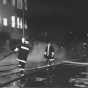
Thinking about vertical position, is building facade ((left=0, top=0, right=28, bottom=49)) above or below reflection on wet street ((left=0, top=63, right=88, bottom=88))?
above

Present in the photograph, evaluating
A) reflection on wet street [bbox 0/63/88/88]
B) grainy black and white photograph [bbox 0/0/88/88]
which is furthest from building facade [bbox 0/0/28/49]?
reflection on wet street [bbox 0/63/88/88]

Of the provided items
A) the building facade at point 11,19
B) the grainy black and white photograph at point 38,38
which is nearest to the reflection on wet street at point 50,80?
the grainy black and white photograph at point 38,38

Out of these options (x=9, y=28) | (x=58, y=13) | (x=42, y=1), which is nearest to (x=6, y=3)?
(x=9, y=28)

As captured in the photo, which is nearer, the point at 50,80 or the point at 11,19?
the point at 50,80

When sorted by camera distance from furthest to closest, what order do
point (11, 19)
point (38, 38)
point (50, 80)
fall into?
1. point (38, 38)
2. point (11, 19)
3. point (50, 80)

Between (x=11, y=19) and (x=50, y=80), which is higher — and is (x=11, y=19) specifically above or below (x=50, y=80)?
above

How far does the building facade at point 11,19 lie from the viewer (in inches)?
1243

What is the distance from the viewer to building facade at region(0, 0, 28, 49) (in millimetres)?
31561

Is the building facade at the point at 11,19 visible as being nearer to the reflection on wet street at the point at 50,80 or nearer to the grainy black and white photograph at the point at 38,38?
the grainy black and white photograph at the point at 38,38

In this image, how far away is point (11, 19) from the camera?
108ft

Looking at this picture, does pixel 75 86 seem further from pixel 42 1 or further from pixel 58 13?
pixel 58 13

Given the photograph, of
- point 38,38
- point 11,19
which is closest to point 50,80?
point 11,19

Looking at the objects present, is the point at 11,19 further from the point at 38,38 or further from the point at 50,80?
the point at 50,80

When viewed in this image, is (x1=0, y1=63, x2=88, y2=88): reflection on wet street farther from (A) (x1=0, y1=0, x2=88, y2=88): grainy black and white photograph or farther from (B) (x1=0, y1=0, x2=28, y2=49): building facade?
(B) (x1=0, y1=0, x2=28, y2=49): building facade
